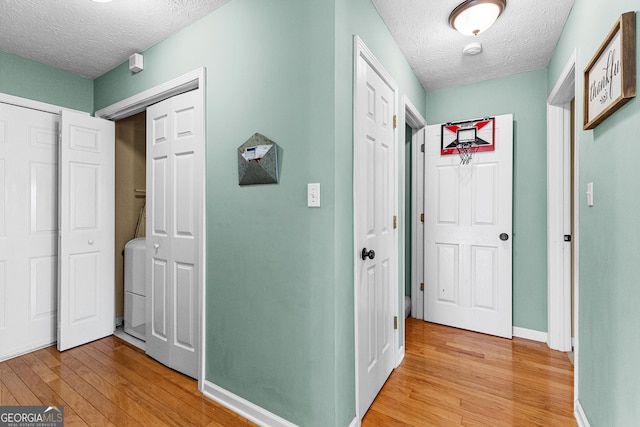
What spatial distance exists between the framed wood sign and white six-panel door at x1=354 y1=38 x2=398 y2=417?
3.52 ft

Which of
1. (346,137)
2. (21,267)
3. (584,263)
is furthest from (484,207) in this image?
(21,267)

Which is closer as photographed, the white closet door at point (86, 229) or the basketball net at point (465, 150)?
the white closet door at point (86, 229)

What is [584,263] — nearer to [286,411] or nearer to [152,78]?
[286,411]

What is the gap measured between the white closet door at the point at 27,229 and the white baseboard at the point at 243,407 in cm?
180

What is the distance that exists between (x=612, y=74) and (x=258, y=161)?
5.43 ft

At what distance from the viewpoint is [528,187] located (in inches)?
111

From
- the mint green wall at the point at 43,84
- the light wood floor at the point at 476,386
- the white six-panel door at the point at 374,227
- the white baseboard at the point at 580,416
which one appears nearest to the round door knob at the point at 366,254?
the white six-panel door at the point at 374,227

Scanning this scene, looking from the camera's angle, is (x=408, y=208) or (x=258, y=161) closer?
(x=258, y=161)

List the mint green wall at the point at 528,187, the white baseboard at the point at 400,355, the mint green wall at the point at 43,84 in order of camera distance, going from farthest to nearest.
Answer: the mint green wall at the point at 528,187 < the mint green wall at the point at 43,84 < the white baseboard at the point at 400,355

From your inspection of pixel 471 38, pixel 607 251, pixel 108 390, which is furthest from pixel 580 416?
pixel 108 390

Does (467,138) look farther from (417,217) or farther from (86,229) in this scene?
(86,229)

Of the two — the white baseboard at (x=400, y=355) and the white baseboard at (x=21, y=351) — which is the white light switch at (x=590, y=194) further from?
the white baseboard at (x=21, y=351)

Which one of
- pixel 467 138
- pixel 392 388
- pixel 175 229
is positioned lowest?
pixel 392 388

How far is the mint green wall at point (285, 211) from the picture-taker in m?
1.51
